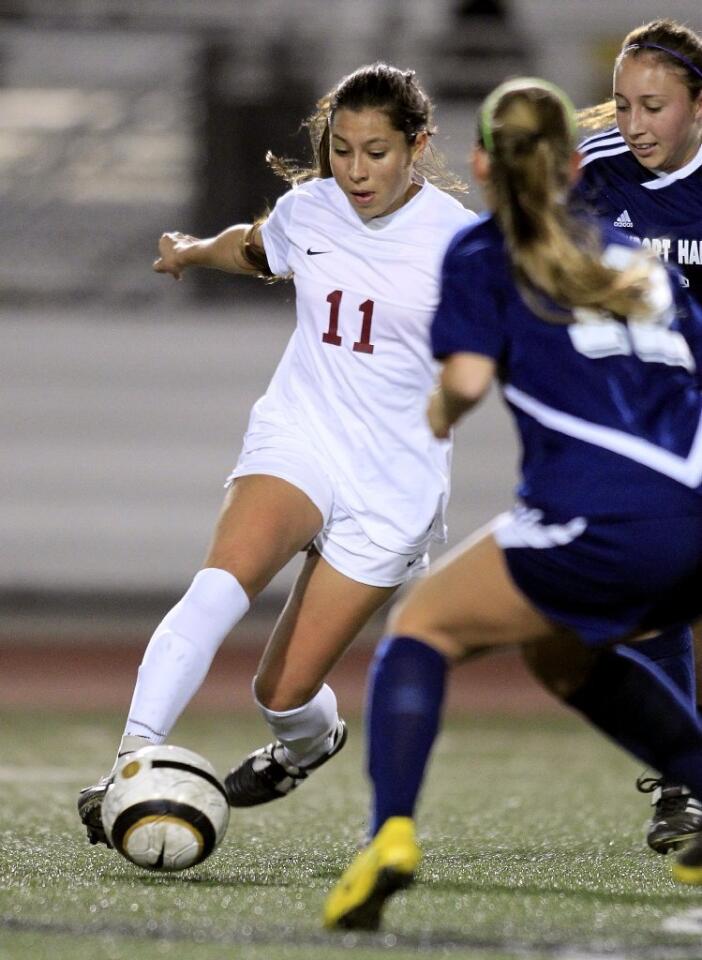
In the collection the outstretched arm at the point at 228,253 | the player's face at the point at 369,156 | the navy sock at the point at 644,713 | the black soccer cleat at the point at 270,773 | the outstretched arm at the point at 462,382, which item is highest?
the player's face at the point at 369,156

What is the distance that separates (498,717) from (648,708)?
16.7 feet

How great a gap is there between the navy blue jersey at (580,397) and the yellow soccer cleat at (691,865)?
99 centimetres

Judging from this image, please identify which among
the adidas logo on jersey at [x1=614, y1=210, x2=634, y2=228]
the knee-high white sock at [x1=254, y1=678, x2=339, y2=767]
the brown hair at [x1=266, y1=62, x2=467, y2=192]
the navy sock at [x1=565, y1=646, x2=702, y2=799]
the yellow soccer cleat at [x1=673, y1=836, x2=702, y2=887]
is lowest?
the knee-high white sock at [x1=254, y1=678, x2=339, y2=767]

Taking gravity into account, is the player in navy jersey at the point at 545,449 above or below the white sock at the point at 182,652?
above

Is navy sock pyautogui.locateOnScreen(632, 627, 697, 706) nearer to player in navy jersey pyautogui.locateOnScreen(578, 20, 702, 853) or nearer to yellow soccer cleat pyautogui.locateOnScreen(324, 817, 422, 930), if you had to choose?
player in navy jersey pyautogui.locateOnScreen(578, 20, 702, 853)

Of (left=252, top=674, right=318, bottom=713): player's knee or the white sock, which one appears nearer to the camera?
the white sock

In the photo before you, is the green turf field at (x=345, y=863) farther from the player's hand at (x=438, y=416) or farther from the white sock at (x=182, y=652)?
the player's hand at (x=438, y=416)

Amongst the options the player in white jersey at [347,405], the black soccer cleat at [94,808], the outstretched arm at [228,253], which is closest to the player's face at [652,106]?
the player in white jersey at [347,405]

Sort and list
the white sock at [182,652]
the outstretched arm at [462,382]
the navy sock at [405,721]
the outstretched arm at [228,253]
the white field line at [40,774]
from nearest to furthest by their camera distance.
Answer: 1. the outstretched arm at [462,382]
2. the navy sock at [405,721]
3. the white sock at [182,652]
4. the outstretched arm at [228,253]
5. the white field line at [40,774]

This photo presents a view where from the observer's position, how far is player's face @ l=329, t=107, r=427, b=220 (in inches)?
158

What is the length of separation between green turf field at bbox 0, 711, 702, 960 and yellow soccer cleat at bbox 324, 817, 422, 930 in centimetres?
4

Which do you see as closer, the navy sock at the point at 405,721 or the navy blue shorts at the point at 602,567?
the navy blue shorts at the point at 602,567

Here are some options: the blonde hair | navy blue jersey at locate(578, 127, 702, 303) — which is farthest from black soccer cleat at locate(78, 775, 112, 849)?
navy blue jersey at locate(578, 127, 702, 303)

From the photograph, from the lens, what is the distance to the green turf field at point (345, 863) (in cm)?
291
